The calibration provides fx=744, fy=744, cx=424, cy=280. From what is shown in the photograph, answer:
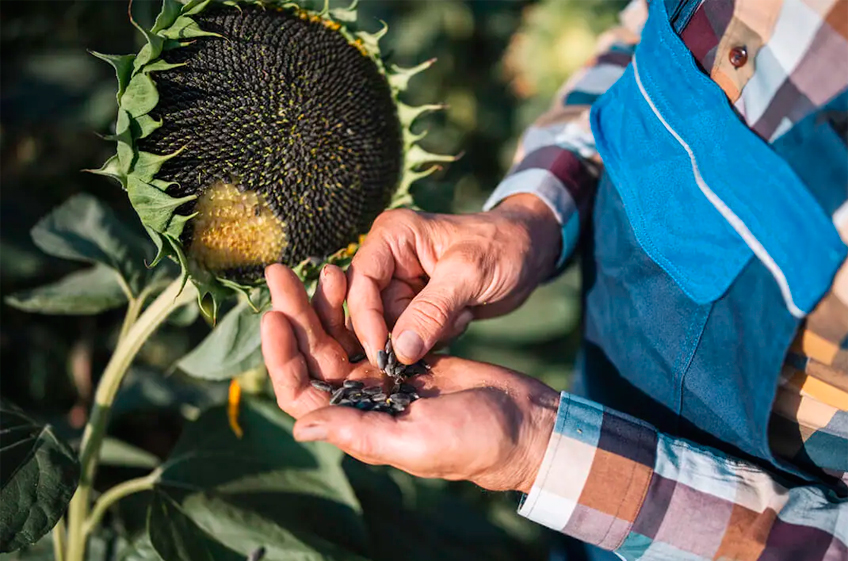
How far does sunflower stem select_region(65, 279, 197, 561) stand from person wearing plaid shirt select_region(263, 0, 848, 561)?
316 millimetres

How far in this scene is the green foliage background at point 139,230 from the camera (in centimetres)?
210

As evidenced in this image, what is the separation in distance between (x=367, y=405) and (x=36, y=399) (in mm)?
1716

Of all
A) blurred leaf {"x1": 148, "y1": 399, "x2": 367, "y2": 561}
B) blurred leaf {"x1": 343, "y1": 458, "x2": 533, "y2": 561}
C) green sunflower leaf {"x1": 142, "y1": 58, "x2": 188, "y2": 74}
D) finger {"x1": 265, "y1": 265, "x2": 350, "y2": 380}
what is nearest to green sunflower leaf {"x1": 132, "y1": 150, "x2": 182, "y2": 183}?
green sunflower leaf {"x1": 142, "y1": 58, "x2": 188, "y2": 74}

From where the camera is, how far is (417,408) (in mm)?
1068

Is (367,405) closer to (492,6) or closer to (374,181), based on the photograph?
(374,181)

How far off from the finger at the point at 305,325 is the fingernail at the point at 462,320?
25cm

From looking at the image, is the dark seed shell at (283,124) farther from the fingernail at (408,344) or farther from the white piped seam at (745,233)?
the white piped seam at (745,233)

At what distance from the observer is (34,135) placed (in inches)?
99.1

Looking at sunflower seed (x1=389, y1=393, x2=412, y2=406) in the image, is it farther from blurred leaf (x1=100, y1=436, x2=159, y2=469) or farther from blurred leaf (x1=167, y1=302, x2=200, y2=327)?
blurred leaf (x1=100, y1=436, x2=159, y2=469)

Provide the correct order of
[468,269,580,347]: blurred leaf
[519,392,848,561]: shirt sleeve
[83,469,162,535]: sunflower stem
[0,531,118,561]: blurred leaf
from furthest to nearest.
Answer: [468,269,580,347]: blurred leaf < [0,531,118,561]: blurred leaf < [83,469,162,535]: sunflower stem < [519,392,848,561]: shirt sleeve

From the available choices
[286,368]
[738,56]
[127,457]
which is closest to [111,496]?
[127,457]

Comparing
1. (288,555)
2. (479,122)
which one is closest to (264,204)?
(288,555)

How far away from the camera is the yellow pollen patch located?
120 cm

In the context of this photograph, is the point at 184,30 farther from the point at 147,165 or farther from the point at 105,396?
the point at 105,396
